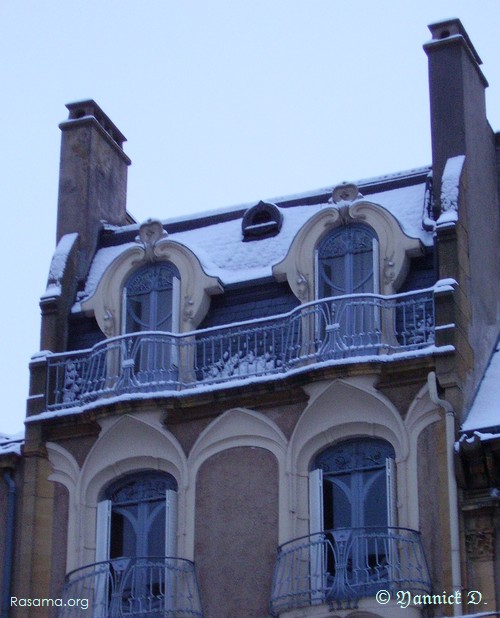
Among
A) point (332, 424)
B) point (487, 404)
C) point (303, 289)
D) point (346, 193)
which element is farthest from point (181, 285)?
point (487, 404)

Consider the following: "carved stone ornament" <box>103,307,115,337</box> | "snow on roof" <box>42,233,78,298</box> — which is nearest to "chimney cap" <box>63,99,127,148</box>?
"snow on roof" <box>42,233,78,298</box>

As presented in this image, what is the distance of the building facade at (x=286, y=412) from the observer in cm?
2283

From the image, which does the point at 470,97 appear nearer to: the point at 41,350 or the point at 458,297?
the point at 458,297

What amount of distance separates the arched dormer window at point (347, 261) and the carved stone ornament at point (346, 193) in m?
0.38

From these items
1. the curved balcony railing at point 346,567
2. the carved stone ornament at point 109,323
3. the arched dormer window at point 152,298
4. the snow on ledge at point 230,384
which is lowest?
the curved balcony railing at point 346,567

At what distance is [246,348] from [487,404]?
3.58 m

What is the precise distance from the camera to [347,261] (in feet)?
83.5

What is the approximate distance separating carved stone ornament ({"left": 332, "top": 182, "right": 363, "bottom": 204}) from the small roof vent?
1.85 meters

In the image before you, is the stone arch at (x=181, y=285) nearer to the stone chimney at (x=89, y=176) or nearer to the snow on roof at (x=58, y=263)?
the snow on roof at (x=58, y=263)

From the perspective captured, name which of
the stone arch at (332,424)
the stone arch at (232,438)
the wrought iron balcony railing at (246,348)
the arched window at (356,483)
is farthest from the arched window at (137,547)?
the arched window at (356,483)

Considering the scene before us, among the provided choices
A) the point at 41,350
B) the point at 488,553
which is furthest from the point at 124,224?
the point at 488,553

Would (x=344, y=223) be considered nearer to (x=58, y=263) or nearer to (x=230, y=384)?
(x=230, y=384)

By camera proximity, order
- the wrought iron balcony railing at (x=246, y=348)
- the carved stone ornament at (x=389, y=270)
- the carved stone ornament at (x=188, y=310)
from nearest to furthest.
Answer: the wrought iron balcony railing at (x=246, y=348) < the carved stone ornament at (x=389, y=270) < the carved stone ornament at (x=188, y=310)

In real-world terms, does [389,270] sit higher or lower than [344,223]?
lower
